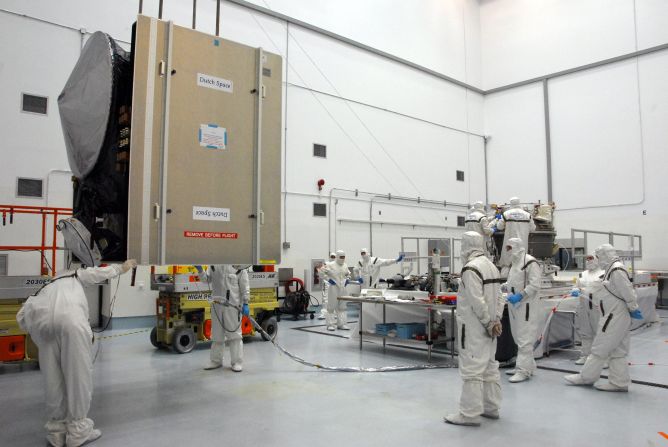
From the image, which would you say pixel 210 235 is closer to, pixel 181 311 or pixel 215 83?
pixel 215 83

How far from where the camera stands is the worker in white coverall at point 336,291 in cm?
1005

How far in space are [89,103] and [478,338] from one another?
12.8 ft

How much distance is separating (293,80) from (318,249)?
4482mm

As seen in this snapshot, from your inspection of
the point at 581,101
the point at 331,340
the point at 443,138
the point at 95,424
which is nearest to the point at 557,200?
the point at 581,101

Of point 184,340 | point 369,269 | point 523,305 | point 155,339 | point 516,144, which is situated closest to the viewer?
point 523,305

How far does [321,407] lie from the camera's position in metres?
4.76

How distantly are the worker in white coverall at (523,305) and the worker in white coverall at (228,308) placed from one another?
3.37 m

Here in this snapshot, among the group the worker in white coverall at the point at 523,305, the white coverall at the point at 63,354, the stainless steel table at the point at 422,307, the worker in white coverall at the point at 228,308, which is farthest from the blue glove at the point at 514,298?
the white coverall at the point at 63,354

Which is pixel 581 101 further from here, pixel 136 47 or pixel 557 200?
pixel 136 47

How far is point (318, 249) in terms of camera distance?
12883 millimetres

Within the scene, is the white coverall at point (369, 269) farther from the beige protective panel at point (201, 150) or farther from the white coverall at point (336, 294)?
the beige protective panel at point (201, 150)

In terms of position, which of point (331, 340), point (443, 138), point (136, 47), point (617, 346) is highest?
point (443, 138)

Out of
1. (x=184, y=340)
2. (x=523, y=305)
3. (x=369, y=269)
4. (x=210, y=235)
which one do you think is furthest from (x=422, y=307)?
(x=210, y=235)

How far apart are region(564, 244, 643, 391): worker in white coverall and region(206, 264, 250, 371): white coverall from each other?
4.23 m
